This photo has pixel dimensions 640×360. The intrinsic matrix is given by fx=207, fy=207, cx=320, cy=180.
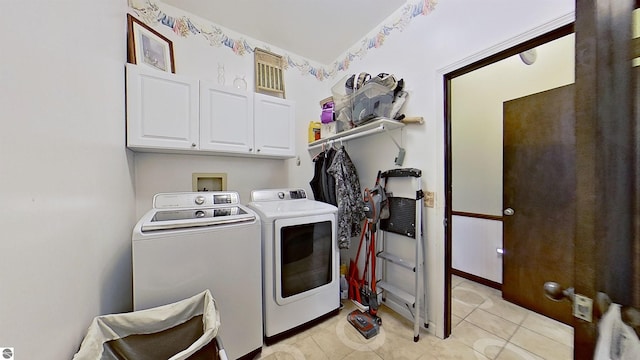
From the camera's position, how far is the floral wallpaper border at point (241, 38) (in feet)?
5.90

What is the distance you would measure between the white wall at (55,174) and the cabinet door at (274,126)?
1.06m

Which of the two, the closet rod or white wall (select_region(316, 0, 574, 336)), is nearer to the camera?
white wall (select_region(316, 0, 574, 336))

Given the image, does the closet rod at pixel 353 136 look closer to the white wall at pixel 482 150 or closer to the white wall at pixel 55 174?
the white wall at pixel 482 150

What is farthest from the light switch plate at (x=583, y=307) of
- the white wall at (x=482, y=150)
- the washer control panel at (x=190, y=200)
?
the white wall at (x=482, y=150)

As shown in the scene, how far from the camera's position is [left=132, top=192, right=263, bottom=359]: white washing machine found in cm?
112

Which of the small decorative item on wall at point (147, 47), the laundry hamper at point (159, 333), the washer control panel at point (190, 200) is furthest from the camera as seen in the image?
the washer control panel at point (190, 200)

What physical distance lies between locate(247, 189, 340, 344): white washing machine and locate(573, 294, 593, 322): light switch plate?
143 centimetres

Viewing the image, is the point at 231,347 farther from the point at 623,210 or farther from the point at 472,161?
the point at 472,161

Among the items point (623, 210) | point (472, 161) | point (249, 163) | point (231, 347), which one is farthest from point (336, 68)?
point (231, 347)

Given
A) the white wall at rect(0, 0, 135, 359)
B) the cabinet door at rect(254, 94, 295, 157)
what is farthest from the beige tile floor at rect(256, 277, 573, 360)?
the cabinet door at rect(254, 94, 295, 157)

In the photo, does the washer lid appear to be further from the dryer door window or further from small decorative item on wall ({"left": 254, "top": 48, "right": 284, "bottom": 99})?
small decorative item on wall ({"left": 254, "top": 48, "right": 284, "bottom": 99})

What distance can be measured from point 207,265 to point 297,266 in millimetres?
722

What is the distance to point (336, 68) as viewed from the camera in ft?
9.09

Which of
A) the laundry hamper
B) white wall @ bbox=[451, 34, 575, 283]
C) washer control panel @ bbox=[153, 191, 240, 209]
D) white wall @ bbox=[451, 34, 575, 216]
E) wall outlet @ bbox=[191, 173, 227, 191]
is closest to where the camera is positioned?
the laundry hamper
